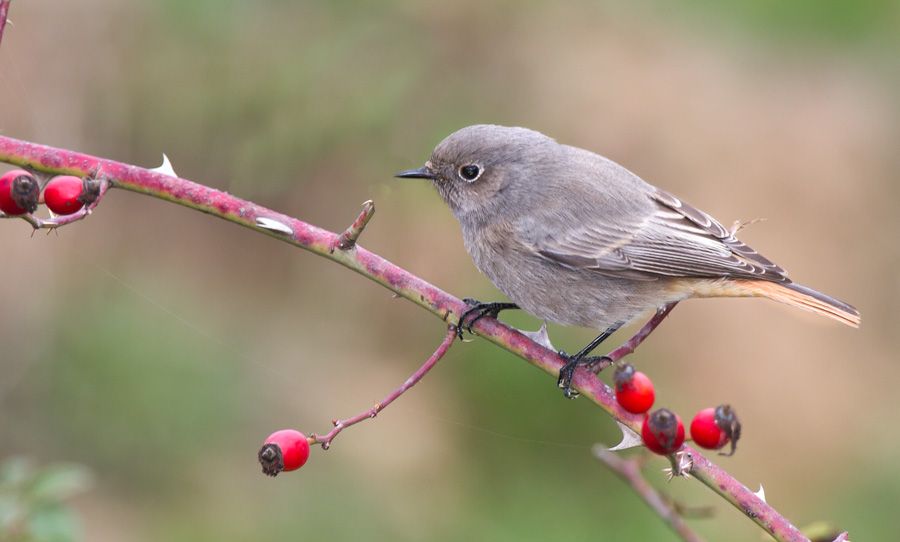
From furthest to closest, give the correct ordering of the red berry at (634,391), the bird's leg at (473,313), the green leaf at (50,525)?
the green leaf at (50,525) < the bird's leg at (473,313) < the red berry at (634,391)

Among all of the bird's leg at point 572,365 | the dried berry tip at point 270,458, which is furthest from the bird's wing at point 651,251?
the dried berry tip at point 270,458

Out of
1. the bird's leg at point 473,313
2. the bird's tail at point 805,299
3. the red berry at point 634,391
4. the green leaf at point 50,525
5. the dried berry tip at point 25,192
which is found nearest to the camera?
the dried berry tip at point 25,192

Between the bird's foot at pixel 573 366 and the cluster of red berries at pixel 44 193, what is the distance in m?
1.38

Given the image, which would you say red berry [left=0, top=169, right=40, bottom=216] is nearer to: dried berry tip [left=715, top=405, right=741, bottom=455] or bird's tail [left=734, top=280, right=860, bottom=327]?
dried berry tip [left=715, top=405, right=741, bottom=455]

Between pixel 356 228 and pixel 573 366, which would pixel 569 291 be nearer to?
pixel 573 366

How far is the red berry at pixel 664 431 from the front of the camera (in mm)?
2482

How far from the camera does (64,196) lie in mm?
2617

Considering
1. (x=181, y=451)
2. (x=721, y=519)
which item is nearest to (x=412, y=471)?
(x=181, y=451)

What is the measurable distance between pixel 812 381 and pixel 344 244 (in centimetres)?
587

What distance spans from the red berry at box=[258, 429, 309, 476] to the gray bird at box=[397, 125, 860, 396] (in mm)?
1583

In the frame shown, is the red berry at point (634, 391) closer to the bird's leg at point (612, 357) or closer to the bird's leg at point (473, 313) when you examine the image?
the bird's leg at point (612, 357)

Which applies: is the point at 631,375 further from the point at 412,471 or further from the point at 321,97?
the point at 321,97

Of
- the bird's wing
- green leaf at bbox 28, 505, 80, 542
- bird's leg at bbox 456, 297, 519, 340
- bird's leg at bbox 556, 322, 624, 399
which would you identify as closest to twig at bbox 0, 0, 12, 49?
bird's leg at bbox 456, 297, 519, 340

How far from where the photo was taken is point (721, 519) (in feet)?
22.2
